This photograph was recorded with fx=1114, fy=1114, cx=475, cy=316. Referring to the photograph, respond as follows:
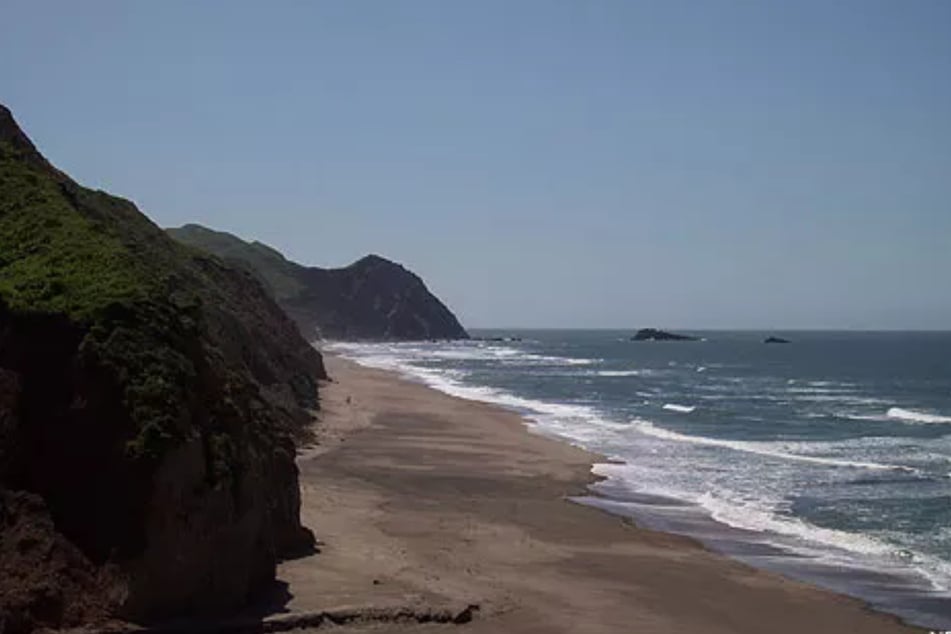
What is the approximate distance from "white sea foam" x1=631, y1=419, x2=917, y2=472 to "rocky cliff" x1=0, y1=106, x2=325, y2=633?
A: 24174 mm

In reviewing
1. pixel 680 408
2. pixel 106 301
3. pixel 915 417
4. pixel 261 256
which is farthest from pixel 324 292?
pixel 106 301

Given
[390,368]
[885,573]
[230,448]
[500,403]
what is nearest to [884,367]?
[390,368]

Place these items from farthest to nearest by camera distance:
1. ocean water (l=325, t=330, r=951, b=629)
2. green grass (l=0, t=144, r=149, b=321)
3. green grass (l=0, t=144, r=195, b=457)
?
ocean water (l=325, t=330, r=951, b=629) < green grass (l=0, t=144, r=149, b=321) < green grass (l=0, t=144, r=195, b=457)

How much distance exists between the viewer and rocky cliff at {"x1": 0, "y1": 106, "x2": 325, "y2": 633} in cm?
1413

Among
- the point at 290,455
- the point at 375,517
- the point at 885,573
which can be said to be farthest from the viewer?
the point at 375,517

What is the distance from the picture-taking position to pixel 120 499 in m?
14.6

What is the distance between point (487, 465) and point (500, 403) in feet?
87.1

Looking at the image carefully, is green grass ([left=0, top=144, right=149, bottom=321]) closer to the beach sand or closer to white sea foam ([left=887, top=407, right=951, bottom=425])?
the beach sand

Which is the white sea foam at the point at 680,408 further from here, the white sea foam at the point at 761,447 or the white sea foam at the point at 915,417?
the white sea foam at the point at 915,417

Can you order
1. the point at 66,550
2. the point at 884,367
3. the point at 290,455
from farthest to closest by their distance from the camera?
the point at 884,367 < the point at 290,455 < the point at 66,550

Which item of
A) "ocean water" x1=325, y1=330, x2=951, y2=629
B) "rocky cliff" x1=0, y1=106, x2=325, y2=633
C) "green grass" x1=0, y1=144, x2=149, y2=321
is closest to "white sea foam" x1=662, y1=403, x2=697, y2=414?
"ocean water" x1=325, y1=330, x2=951, y2=629

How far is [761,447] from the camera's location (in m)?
42.8

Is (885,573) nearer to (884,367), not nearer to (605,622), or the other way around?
(605,622)

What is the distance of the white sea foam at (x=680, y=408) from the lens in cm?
5875
